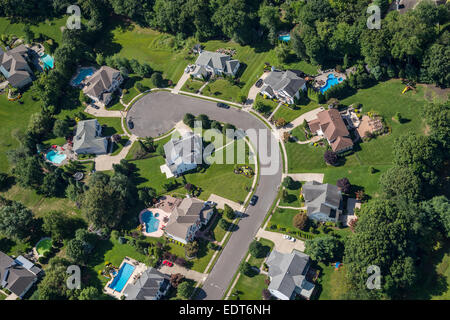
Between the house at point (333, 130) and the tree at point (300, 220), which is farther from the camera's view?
the house at point (333, 130)

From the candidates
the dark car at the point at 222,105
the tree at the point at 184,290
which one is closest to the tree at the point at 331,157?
the dark car at the point at 222,105

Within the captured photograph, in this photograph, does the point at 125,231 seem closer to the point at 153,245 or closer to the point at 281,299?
the point at 153,245

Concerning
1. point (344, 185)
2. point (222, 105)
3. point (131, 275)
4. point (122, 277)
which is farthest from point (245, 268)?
point (222, 105)

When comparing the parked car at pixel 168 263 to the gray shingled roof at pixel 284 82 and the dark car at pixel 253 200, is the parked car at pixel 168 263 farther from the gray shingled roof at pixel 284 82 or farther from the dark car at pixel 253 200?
the gray shingled roof at pixel 284 82

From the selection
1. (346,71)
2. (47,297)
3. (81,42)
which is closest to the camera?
(47,297)

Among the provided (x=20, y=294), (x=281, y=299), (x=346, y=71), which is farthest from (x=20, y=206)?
(x=346, y=71)

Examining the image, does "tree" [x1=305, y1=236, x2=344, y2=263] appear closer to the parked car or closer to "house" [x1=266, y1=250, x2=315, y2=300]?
"house" [x1=266, y1=250, x2=315, y2=300]

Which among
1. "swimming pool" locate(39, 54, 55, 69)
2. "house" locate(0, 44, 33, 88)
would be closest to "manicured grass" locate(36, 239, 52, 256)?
"house" locate(0, 44, 33, 88)
